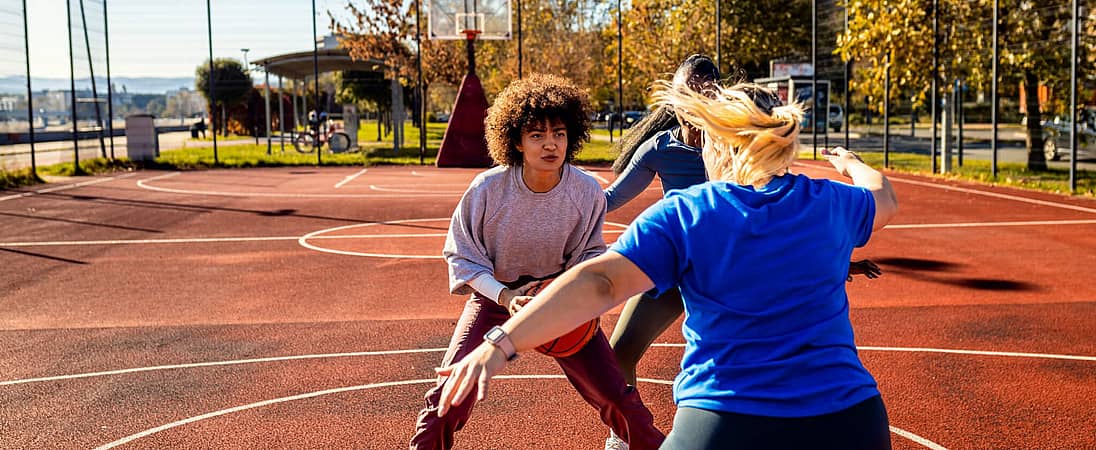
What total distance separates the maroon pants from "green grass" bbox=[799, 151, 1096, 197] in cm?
1329

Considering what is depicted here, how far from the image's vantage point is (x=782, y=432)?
240cm

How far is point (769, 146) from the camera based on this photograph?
2541 mm

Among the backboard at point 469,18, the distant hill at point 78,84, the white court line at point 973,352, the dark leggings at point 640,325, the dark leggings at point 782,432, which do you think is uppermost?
the backboard at point 469,18

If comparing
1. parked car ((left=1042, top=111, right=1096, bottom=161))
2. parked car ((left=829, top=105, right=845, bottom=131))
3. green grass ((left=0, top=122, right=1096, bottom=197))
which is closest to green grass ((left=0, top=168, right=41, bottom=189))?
green grass ((left=0, top=122, right=1096, bottom=197))

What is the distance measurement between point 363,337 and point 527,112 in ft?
12.6

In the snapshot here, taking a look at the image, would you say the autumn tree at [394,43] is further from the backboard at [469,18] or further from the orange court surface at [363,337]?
the orange court surface at [363,337]

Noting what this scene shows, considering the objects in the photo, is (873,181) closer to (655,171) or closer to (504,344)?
(504,344)

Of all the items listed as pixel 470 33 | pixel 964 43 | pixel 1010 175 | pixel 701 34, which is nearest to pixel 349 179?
pixel 470 33

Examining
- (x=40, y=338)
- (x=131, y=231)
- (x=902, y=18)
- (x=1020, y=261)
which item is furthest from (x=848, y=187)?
(x=902, y=18)

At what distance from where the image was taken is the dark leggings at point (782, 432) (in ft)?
7.88

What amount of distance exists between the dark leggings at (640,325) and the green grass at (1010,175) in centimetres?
1263

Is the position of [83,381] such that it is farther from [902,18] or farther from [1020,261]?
[902,18]

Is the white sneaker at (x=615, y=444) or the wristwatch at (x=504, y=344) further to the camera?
the white sneaker at (x=615, y=444)

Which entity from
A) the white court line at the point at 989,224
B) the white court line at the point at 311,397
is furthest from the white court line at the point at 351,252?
the white court line at the point at 311,397
